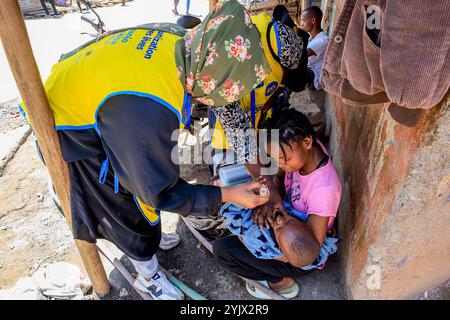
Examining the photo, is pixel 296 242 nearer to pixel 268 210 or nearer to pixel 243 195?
pixel 268 210

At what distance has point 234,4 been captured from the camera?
1.53m

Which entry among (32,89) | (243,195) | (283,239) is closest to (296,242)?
(283,239)

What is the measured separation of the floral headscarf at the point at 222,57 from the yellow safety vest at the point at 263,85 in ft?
1.13

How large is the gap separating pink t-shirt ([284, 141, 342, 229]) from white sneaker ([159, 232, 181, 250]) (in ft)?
3.61

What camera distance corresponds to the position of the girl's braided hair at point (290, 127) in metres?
1.81

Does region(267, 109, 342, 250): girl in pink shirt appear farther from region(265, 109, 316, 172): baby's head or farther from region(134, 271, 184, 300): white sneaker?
region(134, 271, 184, 300): white sneaker

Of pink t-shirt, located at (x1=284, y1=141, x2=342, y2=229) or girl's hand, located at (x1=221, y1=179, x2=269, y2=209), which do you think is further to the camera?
pink t-shirt, located at (x1=284, y1=141, x2=342, y2=229)

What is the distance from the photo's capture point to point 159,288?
2264 mm

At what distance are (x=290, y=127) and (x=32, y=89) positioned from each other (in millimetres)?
1226

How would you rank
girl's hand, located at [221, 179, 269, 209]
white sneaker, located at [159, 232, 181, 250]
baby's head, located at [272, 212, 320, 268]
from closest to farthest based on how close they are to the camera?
girl's hand, located at [221, 179, 269, 209] < baby's head, located at [272, 212, 320, 268] < white sneaker, located at [159, 232, 181, 250]

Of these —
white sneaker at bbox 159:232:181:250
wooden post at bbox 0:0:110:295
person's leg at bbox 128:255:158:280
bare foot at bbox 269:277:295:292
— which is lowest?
white sneaker at bbox 159:232:181:250

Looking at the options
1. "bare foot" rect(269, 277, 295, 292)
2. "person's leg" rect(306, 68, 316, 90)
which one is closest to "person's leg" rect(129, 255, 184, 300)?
"bare foot" rect(269, 277, 295, 292)

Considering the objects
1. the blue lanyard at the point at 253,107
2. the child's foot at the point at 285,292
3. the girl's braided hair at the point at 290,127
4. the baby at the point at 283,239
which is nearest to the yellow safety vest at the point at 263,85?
the blue lanyard at the point at 253,107

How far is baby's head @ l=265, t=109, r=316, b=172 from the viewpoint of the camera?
1.81 meters
